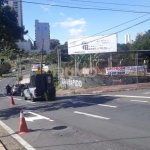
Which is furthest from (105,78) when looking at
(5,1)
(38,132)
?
(38,132)

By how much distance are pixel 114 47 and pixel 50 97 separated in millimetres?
17173

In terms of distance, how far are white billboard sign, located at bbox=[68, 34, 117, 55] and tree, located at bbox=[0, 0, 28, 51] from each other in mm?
21842

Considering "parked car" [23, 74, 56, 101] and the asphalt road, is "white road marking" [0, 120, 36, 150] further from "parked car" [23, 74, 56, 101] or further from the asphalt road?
"parked car" [23, 74, 56, 101]

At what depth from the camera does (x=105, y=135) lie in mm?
8484

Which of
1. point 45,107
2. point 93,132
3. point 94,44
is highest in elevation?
point 94,44

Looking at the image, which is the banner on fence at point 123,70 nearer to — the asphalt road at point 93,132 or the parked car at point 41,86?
the parked car at point 41,86

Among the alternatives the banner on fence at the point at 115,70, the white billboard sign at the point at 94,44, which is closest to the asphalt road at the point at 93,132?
the banner on fence at the point at 115,70

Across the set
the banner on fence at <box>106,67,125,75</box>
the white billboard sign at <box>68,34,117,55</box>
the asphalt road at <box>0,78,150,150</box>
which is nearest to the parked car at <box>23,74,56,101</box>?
the asphalt road at <box>0,78,150,150</box>

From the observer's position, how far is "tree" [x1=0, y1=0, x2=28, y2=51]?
1615 cm

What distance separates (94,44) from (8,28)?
23770 millimetres

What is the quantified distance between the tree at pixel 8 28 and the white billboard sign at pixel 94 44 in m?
21.8

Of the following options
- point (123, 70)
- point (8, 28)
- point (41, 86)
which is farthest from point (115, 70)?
point (8, 28)

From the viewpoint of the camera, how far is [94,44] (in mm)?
39062

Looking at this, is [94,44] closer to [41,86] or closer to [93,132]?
[41,86]
